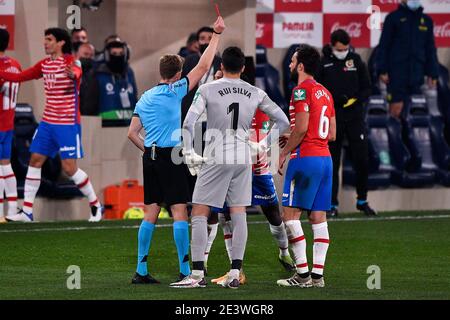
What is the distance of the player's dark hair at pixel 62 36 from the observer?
16781 millimetres

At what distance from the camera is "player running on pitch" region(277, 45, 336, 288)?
Result: 1202 centimetres

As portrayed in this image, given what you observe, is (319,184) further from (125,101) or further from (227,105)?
(125,101)

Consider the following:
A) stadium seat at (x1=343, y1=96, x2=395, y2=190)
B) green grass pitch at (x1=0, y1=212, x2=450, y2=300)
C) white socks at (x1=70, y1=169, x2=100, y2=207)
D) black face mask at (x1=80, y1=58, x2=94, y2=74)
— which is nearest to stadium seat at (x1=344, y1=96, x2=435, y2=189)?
stadium seat at (x1=343, y1=96, x2=395, y2=190)

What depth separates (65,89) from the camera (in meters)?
17.1

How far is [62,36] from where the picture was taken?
1689 centimetres

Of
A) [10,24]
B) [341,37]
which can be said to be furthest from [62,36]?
[341,37]

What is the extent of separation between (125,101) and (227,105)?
7.76m

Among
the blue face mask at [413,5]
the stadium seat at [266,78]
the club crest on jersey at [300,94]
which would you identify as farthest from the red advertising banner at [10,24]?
the club crest on jersey at [300,94]

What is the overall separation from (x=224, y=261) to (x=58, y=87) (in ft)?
12.8

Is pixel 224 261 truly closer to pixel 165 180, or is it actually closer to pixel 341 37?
pixel 165 180

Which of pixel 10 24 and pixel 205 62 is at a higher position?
pixel 10 24

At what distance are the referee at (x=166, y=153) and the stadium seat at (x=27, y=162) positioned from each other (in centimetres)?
641

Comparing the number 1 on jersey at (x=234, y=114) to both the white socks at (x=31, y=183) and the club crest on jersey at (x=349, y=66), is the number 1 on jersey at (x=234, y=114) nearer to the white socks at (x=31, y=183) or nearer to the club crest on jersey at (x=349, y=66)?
the white socks at (x=31, y=183)
